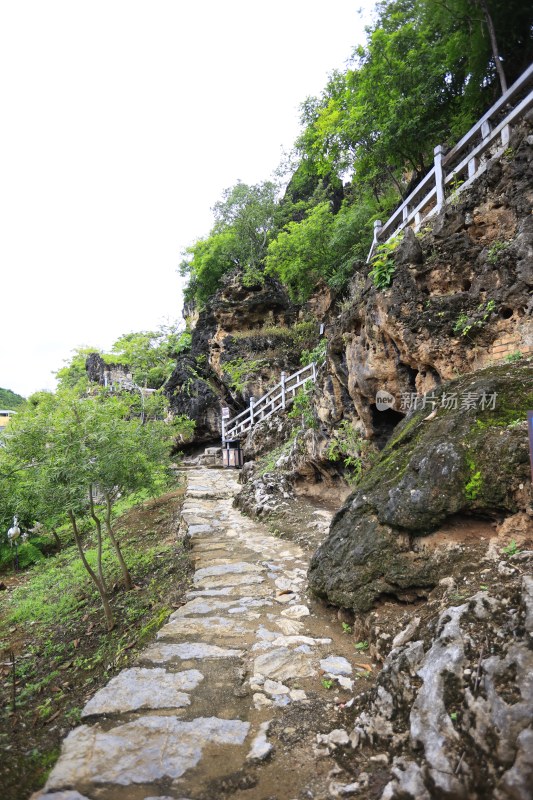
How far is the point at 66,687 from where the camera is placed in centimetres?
399

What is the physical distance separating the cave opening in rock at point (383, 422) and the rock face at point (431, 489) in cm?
217

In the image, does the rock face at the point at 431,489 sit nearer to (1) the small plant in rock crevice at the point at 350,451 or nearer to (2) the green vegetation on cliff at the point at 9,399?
(1) the small plant in rock crevice at the point at 350,451

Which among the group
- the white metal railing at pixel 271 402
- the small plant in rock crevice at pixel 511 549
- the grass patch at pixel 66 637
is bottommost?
the grass patch at pixel 66 637

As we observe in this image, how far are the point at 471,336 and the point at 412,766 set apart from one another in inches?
158

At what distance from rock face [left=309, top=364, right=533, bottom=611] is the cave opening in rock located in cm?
217

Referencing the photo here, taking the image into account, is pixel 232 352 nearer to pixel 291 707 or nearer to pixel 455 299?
pixel 455 299

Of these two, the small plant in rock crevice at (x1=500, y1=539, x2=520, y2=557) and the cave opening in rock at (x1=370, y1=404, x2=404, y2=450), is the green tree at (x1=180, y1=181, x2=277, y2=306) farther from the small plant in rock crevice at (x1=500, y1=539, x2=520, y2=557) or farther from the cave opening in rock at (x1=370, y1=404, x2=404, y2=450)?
the small plant in rock crevice at (x1=500, y1=539, x2=520, y2=557)

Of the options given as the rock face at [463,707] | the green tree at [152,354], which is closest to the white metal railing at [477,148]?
the rock face at [463,707]

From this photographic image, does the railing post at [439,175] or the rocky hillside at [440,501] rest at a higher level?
the railing post at [439,175]

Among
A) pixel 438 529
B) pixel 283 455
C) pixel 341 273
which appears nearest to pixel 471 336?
pixel 438 529

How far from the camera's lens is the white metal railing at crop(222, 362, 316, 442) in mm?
12844

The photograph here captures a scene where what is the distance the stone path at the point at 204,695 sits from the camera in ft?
6.23

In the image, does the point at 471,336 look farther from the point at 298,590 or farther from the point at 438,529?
the point at 298,590

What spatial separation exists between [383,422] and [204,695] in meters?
4.43
